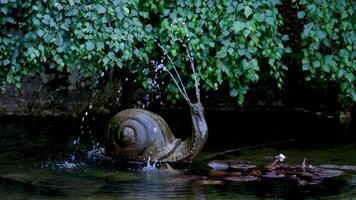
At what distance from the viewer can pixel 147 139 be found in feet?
24.5

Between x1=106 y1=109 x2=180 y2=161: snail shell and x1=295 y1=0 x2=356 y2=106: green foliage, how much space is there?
2141 mm

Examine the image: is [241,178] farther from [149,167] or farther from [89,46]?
[89,46]

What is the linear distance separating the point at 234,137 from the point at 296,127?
4.16 feet

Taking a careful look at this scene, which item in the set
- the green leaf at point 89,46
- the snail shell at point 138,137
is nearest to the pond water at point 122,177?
the snail shell at point 138,137

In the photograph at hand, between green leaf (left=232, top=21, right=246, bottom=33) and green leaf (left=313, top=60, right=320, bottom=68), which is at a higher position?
green leaf (left=232, top=21, right=246, bottom=33)

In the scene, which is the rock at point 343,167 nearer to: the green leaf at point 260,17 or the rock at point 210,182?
the rock at point 210,182

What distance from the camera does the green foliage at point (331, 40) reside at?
8359mm

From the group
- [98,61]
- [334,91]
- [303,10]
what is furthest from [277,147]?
[334,91]

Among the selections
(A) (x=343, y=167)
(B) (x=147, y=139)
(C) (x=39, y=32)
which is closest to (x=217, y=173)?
(B) (x=147, y=139)

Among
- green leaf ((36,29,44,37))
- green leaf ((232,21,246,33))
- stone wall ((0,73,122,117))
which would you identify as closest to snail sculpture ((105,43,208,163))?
green leaf ((232,21,246,33))

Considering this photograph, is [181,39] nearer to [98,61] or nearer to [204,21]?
[204,21]

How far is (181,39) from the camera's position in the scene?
8227mm

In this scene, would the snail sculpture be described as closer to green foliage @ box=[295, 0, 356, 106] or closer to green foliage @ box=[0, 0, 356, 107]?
green foliage @ box=[0, 0, 356, 107]

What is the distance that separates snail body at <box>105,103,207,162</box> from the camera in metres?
7.46
